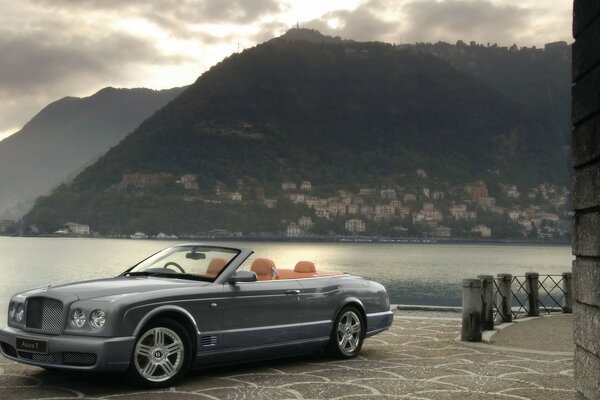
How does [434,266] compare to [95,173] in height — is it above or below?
below

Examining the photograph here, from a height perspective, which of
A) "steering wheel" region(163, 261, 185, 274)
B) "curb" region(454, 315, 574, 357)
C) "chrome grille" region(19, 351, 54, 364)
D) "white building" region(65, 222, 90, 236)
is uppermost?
"white building" region(65, 222, 90, 236)

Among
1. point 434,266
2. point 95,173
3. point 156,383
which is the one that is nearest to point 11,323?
point 156,383

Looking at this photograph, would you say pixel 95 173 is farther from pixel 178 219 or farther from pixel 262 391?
pixel 262 391

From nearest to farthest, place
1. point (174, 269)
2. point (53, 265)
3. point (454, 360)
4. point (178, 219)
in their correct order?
1. point (174, 269)
2. point (454, 360)
3. point (53, 265)
4. point (178, 219)

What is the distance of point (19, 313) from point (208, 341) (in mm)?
1951

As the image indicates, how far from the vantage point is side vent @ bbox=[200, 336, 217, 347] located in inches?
337

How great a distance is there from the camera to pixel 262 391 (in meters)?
8.13

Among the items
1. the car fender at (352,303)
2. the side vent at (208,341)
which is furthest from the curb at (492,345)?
the side vent at (208,341)

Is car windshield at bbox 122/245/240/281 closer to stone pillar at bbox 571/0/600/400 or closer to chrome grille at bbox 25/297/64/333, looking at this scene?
chrome grille at bbox 25/297/64/333

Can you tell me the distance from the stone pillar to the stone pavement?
150 inches

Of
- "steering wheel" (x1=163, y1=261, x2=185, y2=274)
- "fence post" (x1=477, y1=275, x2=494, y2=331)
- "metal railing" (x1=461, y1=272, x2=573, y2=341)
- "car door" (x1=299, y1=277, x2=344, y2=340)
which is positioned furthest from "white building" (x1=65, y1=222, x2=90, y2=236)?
"steering wheel" (x1=163, y1=261, x2=185, y2=274)

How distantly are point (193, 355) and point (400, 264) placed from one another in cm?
11239

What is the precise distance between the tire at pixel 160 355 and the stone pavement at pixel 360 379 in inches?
5.7

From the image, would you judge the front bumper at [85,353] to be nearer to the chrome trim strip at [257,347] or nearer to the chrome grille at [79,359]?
the chrome grille at [79,359]
